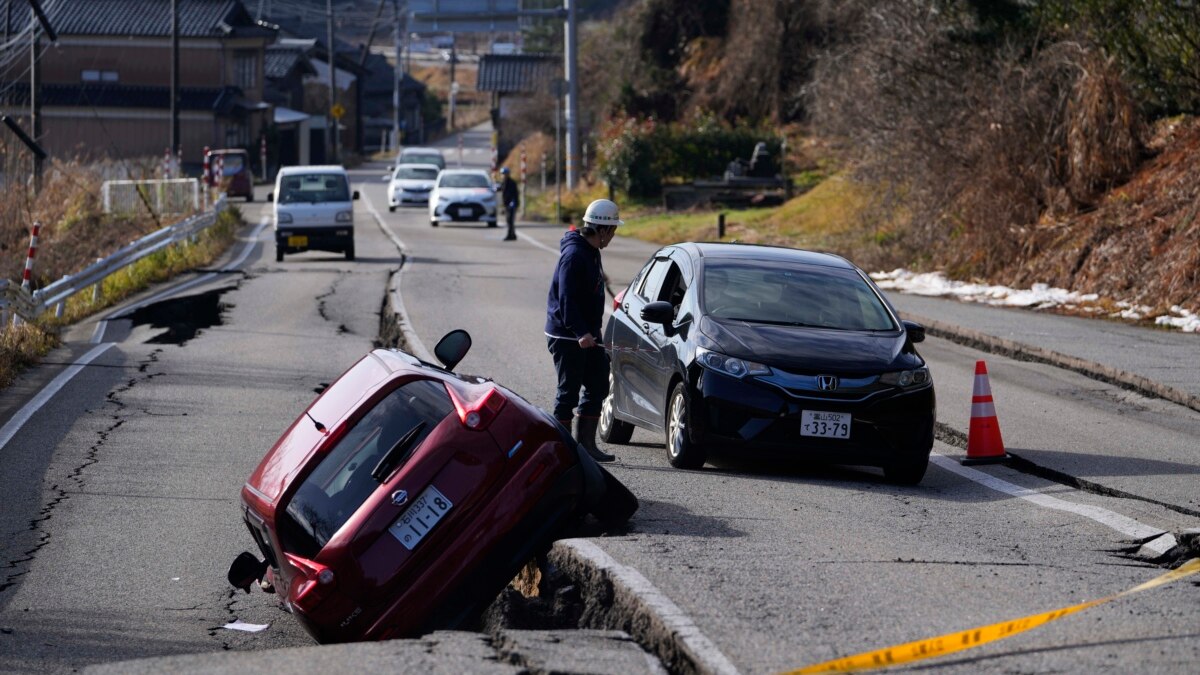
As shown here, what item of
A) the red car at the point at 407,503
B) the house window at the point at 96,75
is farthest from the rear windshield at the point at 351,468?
the house window at the point at 96,75

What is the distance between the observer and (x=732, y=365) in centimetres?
898

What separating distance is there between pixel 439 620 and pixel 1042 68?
20257 millimetres

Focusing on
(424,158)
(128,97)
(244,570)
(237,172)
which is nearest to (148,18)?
(128,97)

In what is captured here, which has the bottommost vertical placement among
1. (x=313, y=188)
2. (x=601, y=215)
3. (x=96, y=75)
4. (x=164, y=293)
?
(x=164, y=293)

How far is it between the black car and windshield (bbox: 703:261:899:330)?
0.03 feet

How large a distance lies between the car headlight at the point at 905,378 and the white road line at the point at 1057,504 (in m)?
0.77

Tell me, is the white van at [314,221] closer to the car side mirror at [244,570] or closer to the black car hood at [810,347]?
the black car hood at [810,347]

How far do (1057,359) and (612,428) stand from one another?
6.52m

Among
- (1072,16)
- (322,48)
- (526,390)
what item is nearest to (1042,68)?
(1072,16)

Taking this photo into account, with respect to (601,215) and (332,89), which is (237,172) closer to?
(332,89)

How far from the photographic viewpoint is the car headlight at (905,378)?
8953mm

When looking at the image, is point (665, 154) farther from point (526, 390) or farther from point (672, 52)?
point (526, 390)

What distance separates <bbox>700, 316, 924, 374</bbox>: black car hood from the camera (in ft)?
29.3

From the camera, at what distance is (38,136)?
33938mm
